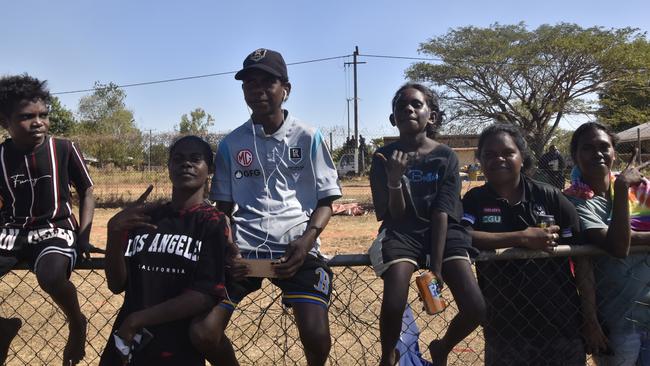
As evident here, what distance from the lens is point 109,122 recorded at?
173ft

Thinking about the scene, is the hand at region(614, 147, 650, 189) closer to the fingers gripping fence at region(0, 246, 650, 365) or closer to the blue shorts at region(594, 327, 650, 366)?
the blue shorts at region(594, 327, 650, 366)

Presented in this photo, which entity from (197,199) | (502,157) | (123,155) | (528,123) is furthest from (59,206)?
(528,123)

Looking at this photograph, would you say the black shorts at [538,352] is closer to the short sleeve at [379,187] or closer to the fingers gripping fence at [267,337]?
the fingers gripping fence at [267,337]

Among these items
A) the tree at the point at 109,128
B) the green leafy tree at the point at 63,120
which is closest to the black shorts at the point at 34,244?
the tree at the point at 109,128

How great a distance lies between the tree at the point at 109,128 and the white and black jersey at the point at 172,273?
15944 millimetres

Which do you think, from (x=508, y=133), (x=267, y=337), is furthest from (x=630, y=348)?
(x=267, y=337)

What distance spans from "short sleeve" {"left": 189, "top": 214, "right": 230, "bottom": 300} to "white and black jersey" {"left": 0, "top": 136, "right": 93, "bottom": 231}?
3.48ft

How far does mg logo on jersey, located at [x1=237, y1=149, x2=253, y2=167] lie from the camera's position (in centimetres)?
273

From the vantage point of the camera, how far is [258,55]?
276 centimetres

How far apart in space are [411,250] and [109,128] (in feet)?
163

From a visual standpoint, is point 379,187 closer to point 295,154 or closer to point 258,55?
point 295,154

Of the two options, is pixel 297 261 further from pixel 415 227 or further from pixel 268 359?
pixel 268 359

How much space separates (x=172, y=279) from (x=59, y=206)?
1.03 meters

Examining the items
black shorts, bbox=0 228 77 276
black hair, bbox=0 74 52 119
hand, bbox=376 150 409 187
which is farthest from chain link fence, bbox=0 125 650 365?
black hair, bbox=0 74 52 119
